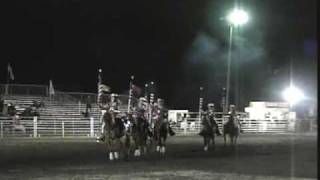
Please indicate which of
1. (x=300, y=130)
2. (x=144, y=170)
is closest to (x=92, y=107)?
(x=300, y=130)

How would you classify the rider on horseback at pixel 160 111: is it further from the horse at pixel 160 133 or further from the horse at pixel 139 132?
the horse at pixel 139 132

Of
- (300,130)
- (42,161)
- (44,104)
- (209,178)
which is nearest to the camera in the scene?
(209,178)

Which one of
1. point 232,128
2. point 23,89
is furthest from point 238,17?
point 23,89

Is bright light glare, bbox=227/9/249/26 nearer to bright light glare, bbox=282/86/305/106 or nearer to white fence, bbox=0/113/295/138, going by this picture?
white fence, bbox=0/113/295/138

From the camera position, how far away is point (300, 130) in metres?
58.9

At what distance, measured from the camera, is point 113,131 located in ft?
73.8

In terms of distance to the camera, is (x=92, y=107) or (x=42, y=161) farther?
(x=92, y=107)

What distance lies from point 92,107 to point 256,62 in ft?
78.9

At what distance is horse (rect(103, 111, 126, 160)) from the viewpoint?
22281 millimetres

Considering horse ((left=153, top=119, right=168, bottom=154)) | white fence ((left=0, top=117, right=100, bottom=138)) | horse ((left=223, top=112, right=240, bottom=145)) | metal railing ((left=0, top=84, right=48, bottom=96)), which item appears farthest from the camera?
metal railing ((left=0, top=84, right=48, bottom=96))

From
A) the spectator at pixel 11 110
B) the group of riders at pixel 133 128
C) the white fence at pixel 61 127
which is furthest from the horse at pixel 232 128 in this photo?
the spectator at pixel 11 110

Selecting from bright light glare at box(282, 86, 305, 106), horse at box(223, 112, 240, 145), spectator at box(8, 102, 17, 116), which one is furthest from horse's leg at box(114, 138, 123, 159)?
bright light glare at box(282, 86, 305, 106)

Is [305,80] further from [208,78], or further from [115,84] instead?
[115,84]

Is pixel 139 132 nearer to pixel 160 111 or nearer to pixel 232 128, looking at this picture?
pixel 160 111
